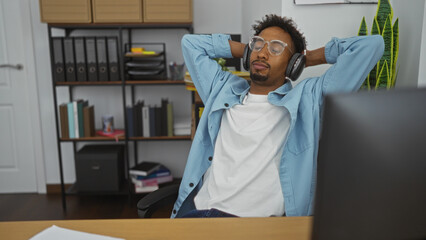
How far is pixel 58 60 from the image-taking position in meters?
2.90

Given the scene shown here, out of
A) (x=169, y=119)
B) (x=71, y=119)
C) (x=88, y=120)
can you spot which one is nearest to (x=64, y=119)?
(x=71, y=119)

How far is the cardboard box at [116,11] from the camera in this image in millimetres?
2717

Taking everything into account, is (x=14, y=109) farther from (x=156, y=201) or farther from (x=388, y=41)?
(x=388, y=41)

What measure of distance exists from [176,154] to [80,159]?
2.85 ft

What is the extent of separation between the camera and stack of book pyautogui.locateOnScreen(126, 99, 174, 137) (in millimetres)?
3014

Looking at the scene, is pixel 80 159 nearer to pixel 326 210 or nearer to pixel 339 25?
pixel 339 25

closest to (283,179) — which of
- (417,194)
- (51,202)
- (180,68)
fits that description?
(417,194)

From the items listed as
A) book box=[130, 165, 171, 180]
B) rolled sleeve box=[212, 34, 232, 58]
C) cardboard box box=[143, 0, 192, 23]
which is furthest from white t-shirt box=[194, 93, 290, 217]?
book box=[130, 165, 171, 180]

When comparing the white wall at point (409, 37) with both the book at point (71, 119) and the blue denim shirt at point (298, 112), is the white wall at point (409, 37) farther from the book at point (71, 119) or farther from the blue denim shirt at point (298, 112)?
the book at point (71, 119)

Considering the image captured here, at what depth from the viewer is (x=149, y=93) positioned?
330cm

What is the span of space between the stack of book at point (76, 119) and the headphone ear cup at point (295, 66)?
2.02 m

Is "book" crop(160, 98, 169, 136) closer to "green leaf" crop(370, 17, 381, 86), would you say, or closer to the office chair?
the office chair

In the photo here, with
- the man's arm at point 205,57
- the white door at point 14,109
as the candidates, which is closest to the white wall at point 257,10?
the man's arm at point 205,57

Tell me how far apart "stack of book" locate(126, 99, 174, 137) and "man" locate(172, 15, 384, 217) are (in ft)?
4.51
